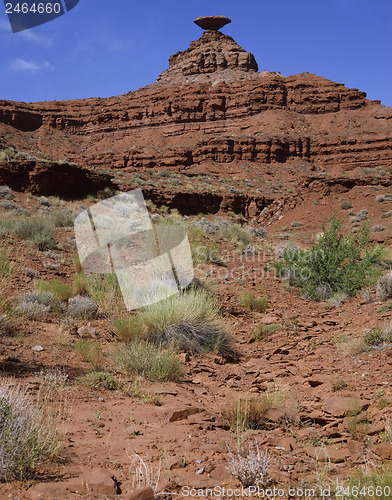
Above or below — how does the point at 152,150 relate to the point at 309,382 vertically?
above

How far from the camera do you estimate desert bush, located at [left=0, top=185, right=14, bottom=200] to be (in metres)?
14.7

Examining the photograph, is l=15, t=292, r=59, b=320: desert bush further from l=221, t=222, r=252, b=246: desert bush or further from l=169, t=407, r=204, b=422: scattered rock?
l=221, t=222, r=252, b=246: desert bush

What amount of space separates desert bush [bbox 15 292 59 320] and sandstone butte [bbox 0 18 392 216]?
31.5m

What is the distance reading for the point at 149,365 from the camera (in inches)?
182

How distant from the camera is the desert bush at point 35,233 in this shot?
9.64 m

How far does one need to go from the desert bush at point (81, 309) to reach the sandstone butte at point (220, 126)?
31.2 meters

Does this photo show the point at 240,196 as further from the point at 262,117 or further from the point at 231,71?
the point at 231,71

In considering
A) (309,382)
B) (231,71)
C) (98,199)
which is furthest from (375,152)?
(309,382)

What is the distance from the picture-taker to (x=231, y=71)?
65625 millimetres

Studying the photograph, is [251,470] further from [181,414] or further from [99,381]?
[99,381]

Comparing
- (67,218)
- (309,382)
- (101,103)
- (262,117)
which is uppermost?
(101,103)

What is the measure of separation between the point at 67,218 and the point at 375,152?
4362cm

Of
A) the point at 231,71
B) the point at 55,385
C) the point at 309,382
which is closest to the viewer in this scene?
the point at 55,385

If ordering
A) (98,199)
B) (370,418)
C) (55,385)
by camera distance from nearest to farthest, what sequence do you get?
1. (370,418)
2. (55,385)
3. (98,199)
